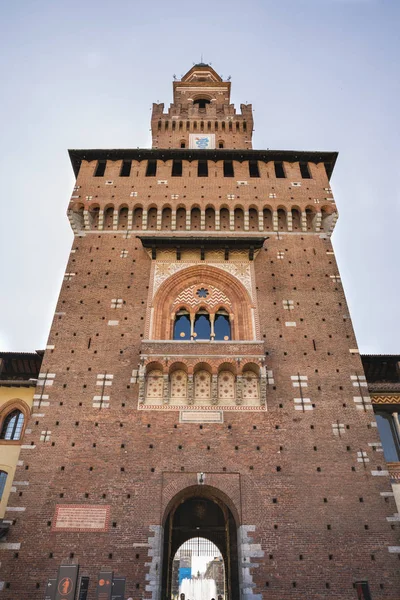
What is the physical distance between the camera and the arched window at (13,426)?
16.2 m

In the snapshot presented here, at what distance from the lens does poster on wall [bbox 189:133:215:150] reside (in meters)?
25.1

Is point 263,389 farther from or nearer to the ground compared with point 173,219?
nearer to the ground

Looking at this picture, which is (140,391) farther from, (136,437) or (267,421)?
(267,421)

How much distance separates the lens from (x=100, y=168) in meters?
22.1

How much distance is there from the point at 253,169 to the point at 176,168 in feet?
12.7

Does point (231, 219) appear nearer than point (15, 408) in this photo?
No

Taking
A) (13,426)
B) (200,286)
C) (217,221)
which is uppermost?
(217,221)

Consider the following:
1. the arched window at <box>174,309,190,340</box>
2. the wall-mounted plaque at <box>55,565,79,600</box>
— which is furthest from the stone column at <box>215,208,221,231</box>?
the wall-mounted plaque at <box>55,565,79,600</box>

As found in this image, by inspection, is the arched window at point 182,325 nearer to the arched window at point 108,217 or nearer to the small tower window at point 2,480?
the arched window at point 108,217

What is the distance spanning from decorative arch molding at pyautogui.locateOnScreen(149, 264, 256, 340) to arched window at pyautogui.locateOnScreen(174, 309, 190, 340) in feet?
1.11

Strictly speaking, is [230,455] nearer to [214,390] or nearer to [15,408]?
[214,390]

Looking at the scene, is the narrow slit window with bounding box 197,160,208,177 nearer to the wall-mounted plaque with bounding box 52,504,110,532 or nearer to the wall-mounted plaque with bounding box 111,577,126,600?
the wall-mounted plaque with bounding box 52,504,110,532

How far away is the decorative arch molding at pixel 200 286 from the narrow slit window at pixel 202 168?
581cm

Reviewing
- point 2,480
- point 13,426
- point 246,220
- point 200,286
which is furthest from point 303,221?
point 2,480
